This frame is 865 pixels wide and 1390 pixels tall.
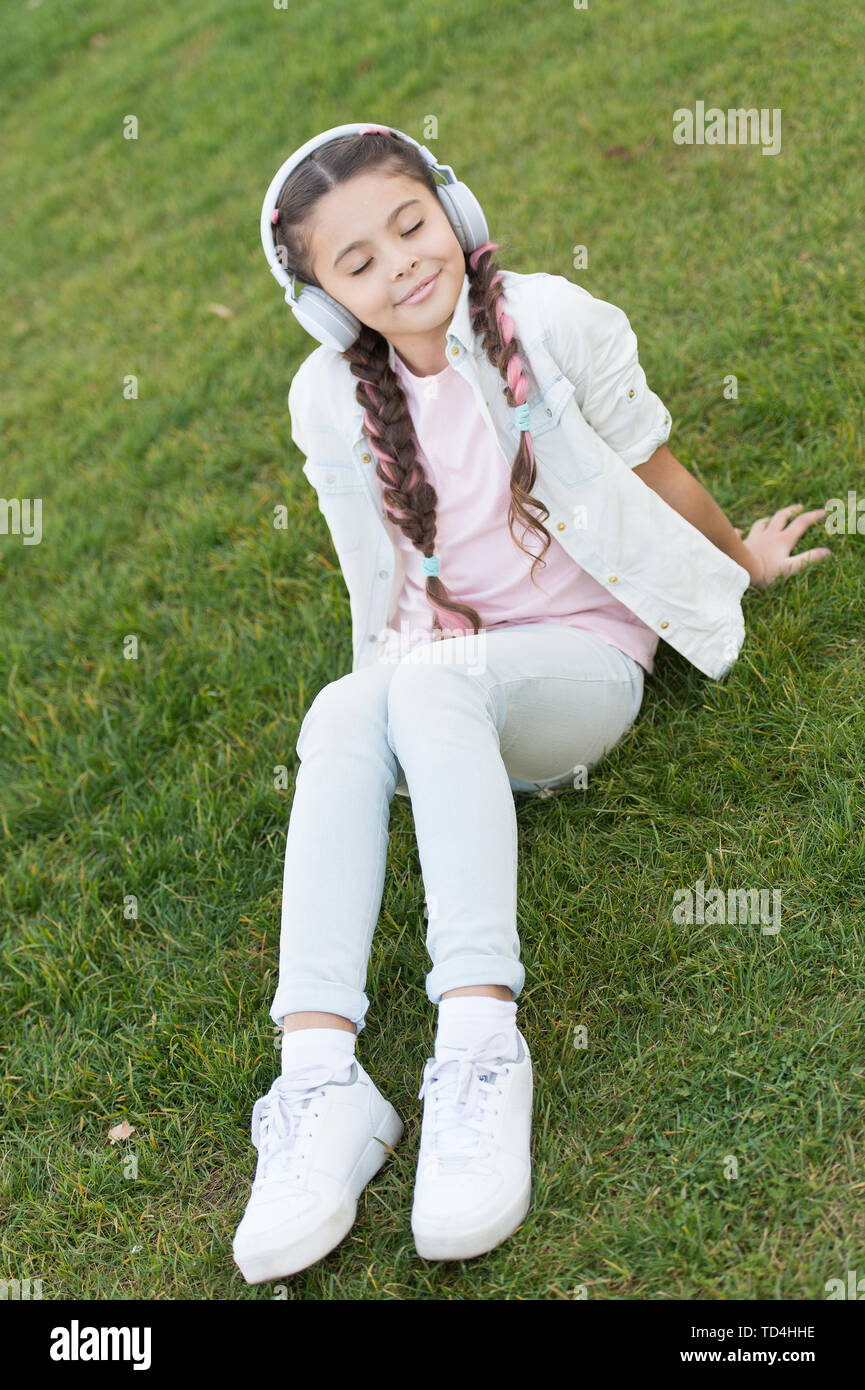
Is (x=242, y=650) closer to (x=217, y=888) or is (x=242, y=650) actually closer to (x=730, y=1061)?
(x=217, y=888)

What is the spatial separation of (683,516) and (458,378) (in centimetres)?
56

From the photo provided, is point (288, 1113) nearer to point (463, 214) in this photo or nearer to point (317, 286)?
point (317, 286)

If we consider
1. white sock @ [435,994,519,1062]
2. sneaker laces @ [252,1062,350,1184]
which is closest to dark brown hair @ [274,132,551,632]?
white sock @ [435,994,519,1062]

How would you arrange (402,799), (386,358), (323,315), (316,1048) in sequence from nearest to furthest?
(316,1048)
(323,315)
(386,358)
(402,799)

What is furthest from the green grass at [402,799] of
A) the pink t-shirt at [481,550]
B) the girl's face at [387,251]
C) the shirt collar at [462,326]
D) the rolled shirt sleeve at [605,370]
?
the girl's face at [387,251]

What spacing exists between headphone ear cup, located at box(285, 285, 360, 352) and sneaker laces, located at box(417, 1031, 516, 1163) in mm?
1375

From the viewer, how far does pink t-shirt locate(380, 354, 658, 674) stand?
94.9 inches

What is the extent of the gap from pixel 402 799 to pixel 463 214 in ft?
4.08

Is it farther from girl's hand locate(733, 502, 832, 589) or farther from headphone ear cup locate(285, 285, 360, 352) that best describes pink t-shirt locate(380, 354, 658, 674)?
girl's hand locate(733, 502, 832, 589)

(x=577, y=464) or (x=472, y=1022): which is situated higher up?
(x=577, y=464)

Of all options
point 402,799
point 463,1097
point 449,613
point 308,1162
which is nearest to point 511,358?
point 449,613

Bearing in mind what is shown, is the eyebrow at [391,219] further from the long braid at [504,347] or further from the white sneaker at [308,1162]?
the white sneaker at [308,1162]

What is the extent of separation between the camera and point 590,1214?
1.88m

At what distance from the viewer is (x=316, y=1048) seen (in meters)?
1.96
